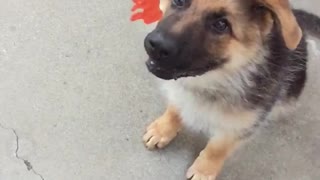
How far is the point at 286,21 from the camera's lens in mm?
1557

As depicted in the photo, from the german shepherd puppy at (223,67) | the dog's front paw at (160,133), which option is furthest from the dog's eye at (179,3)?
the dog's front paw at (160,133)

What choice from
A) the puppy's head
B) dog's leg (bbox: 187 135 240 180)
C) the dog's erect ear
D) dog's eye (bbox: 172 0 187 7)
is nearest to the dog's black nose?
the puppy's head

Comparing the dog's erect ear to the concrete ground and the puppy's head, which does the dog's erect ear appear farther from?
the concrete ground

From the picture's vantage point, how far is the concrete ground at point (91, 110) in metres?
2.18

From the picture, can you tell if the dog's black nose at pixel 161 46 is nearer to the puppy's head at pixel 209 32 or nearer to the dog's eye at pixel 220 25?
the puppy's head at pixel 209 32

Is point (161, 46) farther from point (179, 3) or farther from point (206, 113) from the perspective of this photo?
point (206, 113)

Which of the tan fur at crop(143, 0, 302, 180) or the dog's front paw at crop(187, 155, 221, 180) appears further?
the dog's front paw at crop(187, 155, 221, 180)

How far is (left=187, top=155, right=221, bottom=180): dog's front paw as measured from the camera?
2100 mm

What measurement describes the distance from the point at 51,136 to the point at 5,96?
22 centimetres

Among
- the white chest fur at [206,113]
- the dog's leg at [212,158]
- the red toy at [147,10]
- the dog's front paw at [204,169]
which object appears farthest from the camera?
the red toy at [147,10]

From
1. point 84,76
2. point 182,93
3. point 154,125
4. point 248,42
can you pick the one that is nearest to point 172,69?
point 248,42

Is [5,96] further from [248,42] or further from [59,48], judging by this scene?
[248,42]

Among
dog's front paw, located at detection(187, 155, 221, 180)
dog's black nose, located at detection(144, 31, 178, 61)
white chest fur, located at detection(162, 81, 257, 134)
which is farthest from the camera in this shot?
dog's front paw, located at detection(187, 155, 221, 180)

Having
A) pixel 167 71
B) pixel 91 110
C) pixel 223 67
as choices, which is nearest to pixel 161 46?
pixel 167 71
